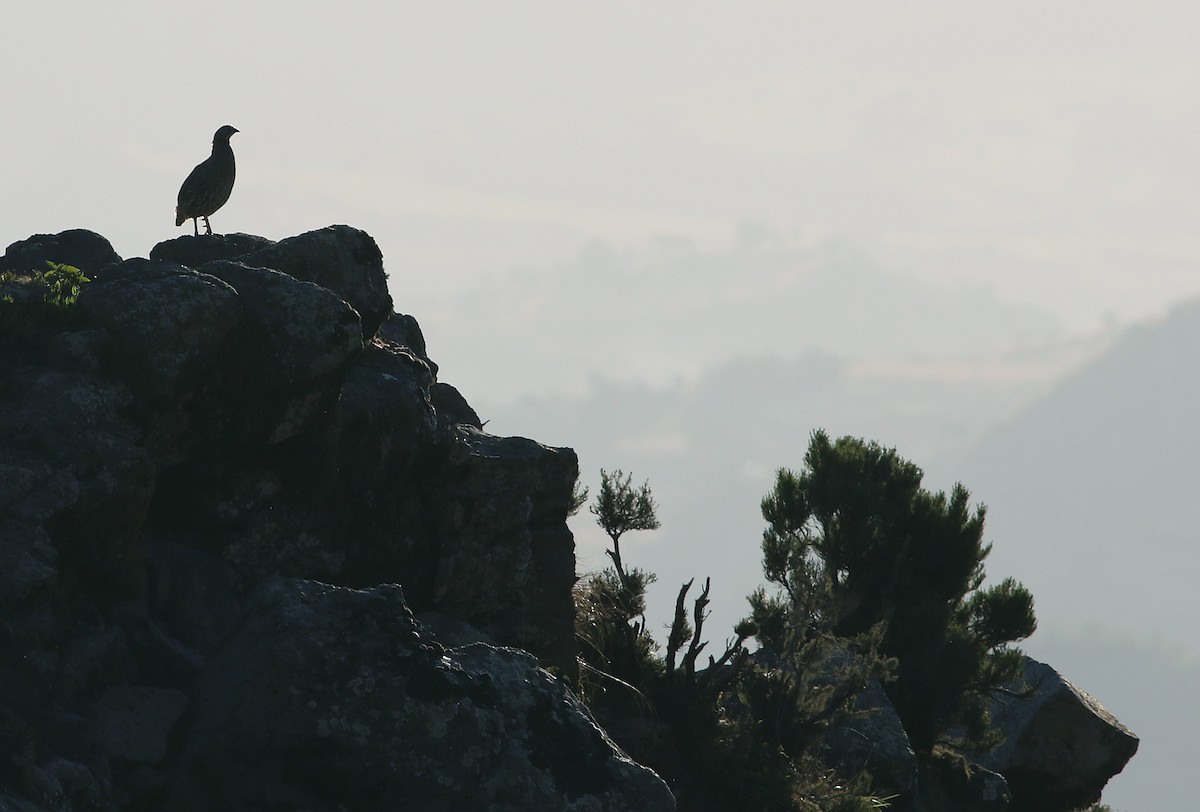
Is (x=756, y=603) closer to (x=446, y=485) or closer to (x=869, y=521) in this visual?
(x=869, y=521)

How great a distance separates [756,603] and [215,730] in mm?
15950

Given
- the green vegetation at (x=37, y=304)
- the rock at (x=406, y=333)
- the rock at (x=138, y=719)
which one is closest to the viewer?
the rock at (x=138, y=719)

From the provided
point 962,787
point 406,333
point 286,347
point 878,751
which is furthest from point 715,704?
point 286,347

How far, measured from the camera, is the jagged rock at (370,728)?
12.1m

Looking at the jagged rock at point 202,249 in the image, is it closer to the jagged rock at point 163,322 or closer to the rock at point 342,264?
the rock at point 342,264

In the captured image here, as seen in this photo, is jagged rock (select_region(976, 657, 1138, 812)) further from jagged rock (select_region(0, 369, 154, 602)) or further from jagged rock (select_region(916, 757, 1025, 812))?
jagged rock (select_region(0, 369, 154, 602))

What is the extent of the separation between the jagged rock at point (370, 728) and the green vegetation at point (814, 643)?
22.1 feet

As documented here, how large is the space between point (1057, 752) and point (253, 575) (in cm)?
2016

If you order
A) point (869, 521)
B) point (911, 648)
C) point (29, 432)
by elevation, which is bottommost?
point (29, 432)

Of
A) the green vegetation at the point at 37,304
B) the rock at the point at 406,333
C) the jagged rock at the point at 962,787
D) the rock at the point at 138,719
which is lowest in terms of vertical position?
the rock at the point at 138,719

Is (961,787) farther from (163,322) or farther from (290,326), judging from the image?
(163,322)

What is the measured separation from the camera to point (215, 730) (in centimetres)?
1213

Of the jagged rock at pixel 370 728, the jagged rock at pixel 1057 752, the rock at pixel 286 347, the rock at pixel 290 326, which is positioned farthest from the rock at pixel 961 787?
the rock at pixel 290 326

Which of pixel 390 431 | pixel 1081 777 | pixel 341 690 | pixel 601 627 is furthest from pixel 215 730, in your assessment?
pixel 1081 777
